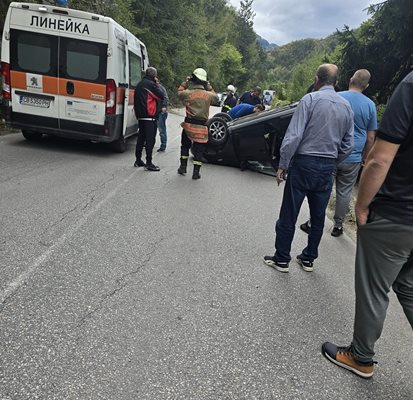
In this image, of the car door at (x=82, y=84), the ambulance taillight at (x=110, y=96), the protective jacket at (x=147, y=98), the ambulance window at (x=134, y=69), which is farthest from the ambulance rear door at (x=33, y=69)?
the ambulance window at (x=134, y=69)

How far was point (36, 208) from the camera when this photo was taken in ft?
16.0

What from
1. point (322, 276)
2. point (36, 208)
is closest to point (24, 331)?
point (36, 208)

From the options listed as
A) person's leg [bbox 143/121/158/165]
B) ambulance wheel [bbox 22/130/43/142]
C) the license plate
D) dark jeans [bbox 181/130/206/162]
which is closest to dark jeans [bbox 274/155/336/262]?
dark jeans [bbox 181/130/206/162]

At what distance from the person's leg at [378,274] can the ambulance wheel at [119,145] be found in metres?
7.11

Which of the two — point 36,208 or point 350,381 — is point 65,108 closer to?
point 36,208

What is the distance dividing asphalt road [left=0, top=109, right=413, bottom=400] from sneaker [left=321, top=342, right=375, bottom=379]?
1.9 inches

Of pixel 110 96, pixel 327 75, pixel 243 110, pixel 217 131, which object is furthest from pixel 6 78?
pixel 327 75

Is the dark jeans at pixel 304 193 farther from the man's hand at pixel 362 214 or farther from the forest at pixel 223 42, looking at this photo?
the forest at pixel 223 42

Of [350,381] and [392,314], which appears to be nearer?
[350,381]

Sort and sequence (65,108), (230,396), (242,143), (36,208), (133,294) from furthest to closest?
(242,143) < (65,108) < (36,208) < (133,294) < (230,396)

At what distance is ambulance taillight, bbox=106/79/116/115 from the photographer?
7672mm

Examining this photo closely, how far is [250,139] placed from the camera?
27.8 feet

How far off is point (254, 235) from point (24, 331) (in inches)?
122

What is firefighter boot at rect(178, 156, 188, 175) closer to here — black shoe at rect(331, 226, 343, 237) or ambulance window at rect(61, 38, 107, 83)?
ambulance window at rect(61, 38, 107, 83)
